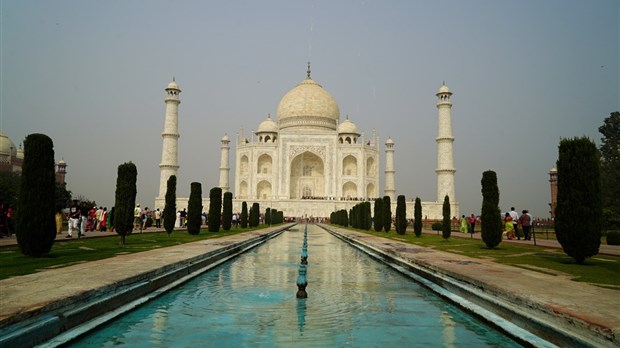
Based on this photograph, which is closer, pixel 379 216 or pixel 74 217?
pixel 74 217

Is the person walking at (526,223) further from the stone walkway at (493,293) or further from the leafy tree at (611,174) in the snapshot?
the stone walkway at (493,293)

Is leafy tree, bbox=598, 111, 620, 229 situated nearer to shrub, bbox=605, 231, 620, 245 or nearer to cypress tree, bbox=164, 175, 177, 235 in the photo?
shrub, bbox=605, 231, 620, 245

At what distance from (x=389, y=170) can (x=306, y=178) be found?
27.0ft

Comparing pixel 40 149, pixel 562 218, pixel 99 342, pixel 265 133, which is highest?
pixel 265 133

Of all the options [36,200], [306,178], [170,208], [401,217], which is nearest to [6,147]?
[306,178]

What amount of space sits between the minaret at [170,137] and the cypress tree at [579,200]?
3113cm

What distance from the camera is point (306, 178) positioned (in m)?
45.9

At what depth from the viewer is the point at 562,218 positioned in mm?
7242

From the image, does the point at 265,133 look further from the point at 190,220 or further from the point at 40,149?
the point at 40,149

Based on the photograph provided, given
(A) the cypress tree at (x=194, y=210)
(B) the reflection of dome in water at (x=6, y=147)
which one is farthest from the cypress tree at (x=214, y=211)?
(B) the reflection of dome in water at (x=6, y=147)

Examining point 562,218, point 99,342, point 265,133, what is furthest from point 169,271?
point 265,133

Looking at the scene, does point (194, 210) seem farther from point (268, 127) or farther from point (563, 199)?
point (268, 127)

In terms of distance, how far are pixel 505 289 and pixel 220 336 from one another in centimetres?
234

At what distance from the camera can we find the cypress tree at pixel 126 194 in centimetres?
1052
